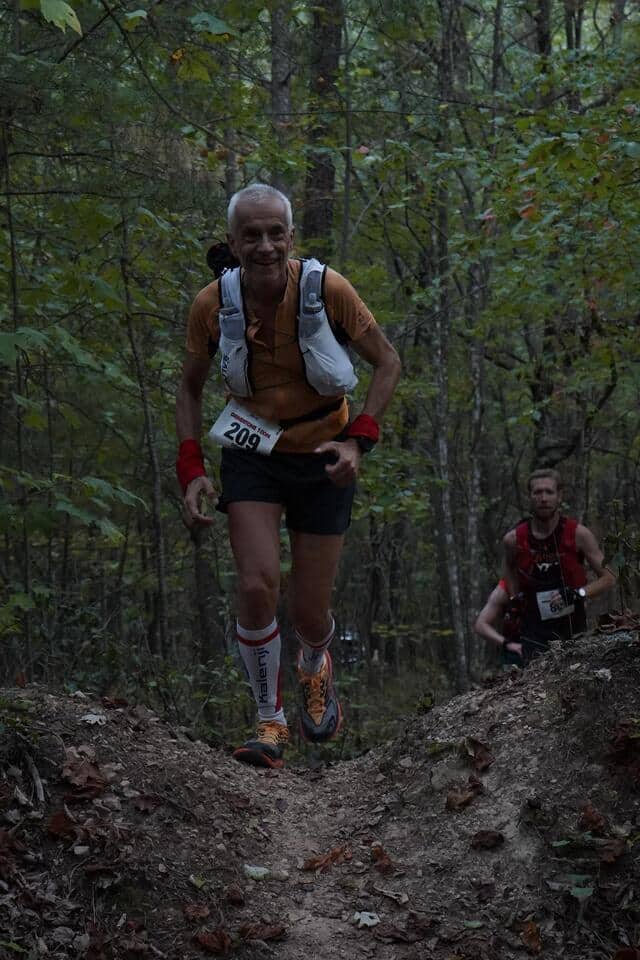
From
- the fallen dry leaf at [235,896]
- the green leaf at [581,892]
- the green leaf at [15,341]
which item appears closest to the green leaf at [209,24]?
the green leaf at [15,341]

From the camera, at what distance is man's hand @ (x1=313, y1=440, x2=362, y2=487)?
14.2 feet

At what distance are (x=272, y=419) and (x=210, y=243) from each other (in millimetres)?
4202

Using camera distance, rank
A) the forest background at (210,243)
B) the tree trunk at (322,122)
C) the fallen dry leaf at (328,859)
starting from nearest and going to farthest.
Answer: the fallen dry leaf at (328,859) < the forest background at (210,243) < the tree trunk at (322,122)

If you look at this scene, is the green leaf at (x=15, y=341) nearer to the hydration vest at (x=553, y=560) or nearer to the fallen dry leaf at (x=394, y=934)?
the fallen dry leaf at (x=394, y=934)

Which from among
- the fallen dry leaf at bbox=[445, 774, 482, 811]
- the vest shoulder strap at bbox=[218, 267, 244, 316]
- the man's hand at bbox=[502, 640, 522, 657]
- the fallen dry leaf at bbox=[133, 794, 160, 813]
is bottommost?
the man's hand at bbox=[502, 640, 522, 657]

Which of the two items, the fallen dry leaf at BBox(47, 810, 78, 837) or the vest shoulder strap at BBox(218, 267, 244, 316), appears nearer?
the fallen dry leaf at BBox(47, 810, 78, 837)

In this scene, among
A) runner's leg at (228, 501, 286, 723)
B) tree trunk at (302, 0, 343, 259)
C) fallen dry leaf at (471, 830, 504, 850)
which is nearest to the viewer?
fallen dry leaf at (471, 830, 504, 850)

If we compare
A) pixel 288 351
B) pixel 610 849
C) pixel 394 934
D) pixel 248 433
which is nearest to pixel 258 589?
pixel 248 433

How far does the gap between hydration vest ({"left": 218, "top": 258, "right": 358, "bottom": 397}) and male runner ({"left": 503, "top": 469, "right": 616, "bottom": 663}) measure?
2.55 meters

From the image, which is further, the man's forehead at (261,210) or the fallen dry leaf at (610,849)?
the man's forehead at (261,210)

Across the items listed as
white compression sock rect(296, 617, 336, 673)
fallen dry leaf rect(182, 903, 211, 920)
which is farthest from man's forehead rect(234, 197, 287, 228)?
fallen dry leaf rect(182, 903, 211, 920)

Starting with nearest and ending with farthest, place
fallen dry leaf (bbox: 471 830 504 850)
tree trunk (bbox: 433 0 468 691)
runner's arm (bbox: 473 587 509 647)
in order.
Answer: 1. fallen dry leaf (bbox: 471 830 504 850)
2. runner's arm (bbox: 473 587 509 647)
3. tree trunk (bbox: 433 0 468 691)

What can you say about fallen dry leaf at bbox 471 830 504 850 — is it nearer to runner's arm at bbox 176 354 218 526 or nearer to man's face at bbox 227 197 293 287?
runner's arm at bbox 176 354 218 526

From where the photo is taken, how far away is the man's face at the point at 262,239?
4.27 metres
